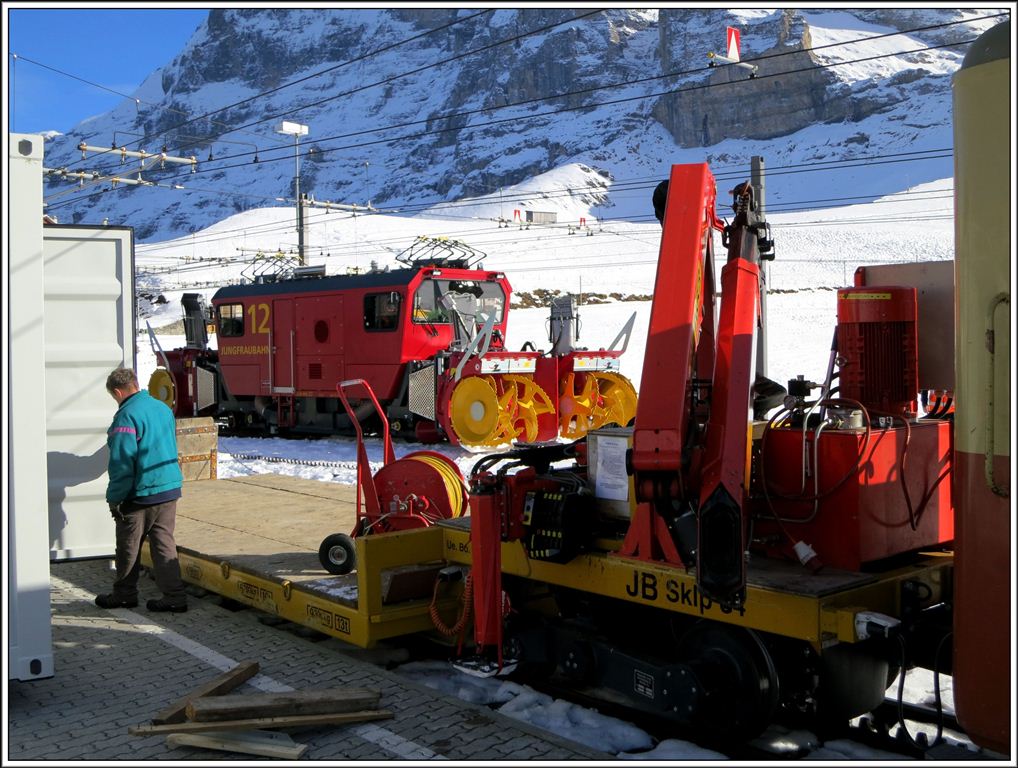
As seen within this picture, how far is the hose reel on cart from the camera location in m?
6.38

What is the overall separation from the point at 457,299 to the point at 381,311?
1.25 metres

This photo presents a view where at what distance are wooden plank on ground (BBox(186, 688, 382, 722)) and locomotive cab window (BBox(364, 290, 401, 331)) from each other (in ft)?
37.0

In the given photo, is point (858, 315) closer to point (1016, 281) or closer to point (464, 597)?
point (1016, 281)

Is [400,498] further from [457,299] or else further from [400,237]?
[400,237]

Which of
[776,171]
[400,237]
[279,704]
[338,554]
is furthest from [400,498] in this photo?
[776,171]

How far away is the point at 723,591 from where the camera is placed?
381 cm

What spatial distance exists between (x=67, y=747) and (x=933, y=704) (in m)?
4.09

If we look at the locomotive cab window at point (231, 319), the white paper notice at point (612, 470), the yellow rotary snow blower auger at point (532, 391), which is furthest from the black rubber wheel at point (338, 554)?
the locomotive cab window at point (231, 319)

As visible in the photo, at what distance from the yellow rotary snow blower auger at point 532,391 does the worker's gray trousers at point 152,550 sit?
304 inches

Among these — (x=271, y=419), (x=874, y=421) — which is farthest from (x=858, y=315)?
(x=271, y=419)

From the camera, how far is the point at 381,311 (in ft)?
52.3

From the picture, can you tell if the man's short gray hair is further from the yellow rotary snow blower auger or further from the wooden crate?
the yellow rotary snow blower auger

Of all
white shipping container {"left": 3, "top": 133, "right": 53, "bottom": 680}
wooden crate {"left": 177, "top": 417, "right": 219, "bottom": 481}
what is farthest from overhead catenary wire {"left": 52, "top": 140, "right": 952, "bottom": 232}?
white shipping container {"left": 3, "top": 133, "right": 53, "bottom": 680}

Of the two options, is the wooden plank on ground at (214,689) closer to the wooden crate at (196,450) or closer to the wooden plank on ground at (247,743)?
the wooden plank on ground at (247,743)
